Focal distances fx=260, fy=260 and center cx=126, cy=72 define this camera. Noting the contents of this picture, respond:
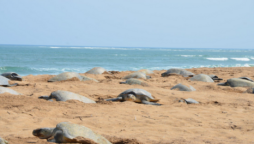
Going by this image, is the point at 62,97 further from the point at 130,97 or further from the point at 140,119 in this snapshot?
the point at 140,119

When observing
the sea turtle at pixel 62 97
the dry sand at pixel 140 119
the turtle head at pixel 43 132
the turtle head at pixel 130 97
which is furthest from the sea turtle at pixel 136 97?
the turtle head at pixel 43 132

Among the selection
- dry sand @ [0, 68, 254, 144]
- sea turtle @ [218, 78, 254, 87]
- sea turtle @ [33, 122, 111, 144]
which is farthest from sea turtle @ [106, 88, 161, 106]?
sea turtle @ [218, 78, 254, 87]

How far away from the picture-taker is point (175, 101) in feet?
22.7

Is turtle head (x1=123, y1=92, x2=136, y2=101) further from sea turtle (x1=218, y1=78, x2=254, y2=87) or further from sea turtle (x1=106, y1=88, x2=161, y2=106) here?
sea turtle (x1=218, y1=78, x2=254, y2=87)

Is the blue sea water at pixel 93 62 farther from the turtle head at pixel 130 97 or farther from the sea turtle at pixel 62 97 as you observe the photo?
the turtle head at pixel 130 97

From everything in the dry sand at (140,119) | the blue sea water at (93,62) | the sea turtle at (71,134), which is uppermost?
the sea turtle at (71,134)

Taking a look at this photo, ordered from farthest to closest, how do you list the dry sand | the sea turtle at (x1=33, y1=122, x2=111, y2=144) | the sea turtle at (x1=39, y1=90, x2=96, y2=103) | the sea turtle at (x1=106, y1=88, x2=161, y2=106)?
the sea turtle at (x1=106, y1=88, x2=161, y2=106) → the sea turtle at (x1=39, y1=90, x2=96, y2=103) → the dry sand → the sea turtle at (x1=33, y1=122, x2=111, y2=144)

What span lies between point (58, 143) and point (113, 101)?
11.2 ft

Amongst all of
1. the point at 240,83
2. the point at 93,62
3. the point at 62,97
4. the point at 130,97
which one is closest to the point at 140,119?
the point at 130,97

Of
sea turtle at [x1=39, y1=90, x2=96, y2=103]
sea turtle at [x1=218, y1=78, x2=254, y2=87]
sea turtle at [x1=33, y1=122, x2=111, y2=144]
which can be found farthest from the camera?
sea turtle at [x1=218, y1=78, x2=254, y2=87]

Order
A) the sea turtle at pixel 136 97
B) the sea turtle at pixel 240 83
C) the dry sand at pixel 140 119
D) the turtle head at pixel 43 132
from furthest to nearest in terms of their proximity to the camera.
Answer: the sea turtle at pixel 240 83, the sea turtle at pixel 136 97, the dry sand at pixel 140 119, the turtle head at pixel 43 132

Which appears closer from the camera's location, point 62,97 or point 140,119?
point 140,119

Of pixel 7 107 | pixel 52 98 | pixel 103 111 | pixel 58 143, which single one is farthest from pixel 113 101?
pixel 58 143

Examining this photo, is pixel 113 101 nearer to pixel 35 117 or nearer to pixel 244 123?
pixel 35 117
